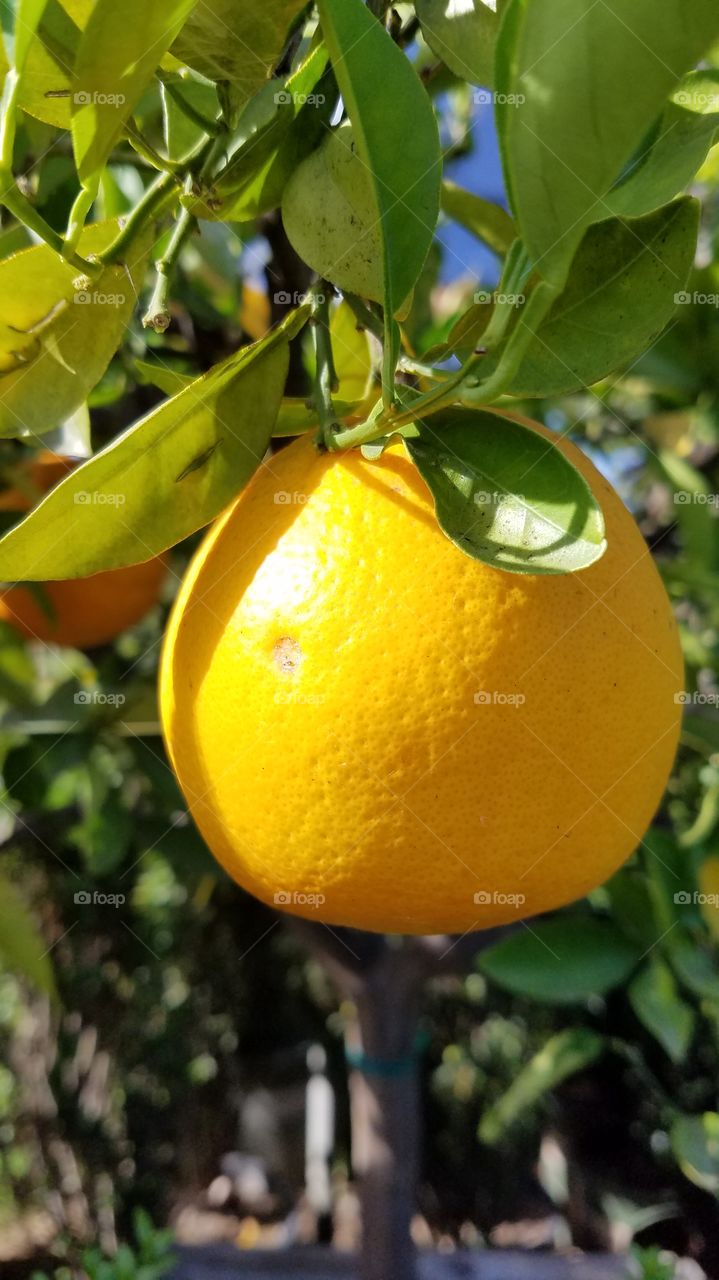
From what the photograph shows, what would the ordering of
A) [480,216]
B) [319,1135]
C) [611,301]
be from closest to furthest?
1. [611,301]
2. [480,216]
3. [319,1135]

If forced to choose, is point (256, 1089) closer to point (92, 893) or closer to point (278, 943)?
point (278, 943)

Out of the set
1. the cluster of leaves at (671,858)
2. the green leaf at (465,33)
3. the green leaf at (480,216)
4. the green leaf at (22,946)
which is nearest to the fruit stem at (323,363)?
the green leaf at (465,33)

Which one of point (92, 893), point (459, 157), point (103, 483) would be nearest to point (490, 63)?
point (103, 483)

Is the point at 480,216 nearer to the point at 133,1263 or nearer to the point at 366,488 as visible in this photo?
the point at 366,488

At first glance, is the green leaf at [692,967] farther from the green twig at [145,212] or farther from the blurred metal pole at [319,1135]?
the blurred metal pole at [319,1135]

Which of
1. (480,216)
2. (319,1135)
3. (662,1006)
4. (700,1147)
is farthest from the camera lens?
(319,1135)

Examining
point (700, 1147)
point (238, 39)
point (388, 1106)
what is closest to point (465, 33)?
point (238, 39)

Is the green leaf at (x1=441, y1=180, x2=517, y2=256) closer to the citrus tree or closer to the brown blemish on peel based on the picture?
the citrus tree
